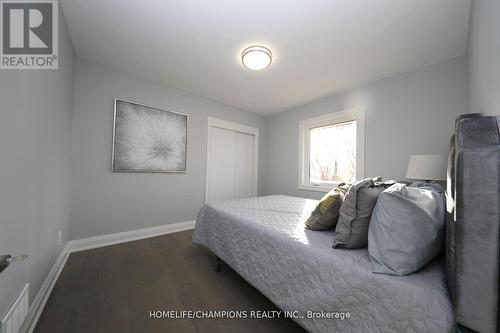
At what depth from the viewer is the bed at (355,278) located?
2.01ft

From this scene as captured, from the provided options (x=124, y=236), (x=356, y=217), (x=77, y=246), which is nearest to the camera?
(x=356, y=217)

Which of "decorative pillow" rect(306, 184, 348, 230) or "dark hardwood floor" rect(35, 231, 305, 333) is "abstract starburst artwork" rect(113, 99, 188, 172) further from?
"decorative pillow" rect(306, 184, 348, 230)

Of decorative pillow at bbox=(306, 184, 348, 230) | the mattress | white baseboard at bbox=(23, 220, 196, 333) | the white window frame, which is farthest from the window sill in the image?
white baseboard at bbox=(23, 220, 196, 333)

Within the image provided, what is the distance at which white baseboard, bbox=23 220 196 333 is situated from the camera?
1.18 meters

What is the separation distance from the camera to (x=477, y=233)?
0.59 metres

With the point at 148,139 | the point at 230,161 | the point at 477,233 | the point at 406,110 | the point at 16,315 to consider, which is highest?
the point at 406,110

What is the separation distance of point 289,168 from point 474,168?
319 cm

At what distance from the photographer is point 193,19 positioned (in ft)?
5.37

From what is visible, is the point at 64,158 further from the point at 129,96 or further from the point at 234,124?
the point at 234,124

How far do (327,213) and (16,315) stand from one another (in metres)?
1.81

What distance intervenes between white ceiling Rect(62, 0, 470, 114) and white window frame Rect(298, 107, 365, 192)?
1.62ft

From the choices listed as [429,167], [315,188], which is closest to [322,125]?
[315,188]

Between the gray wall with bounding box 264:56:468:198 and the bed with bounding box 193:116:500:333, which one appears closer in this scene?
the bed with bounding box 193:116:500:333

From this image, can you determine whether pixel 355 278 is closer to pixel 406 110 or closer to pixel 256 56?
pixel 256 56
